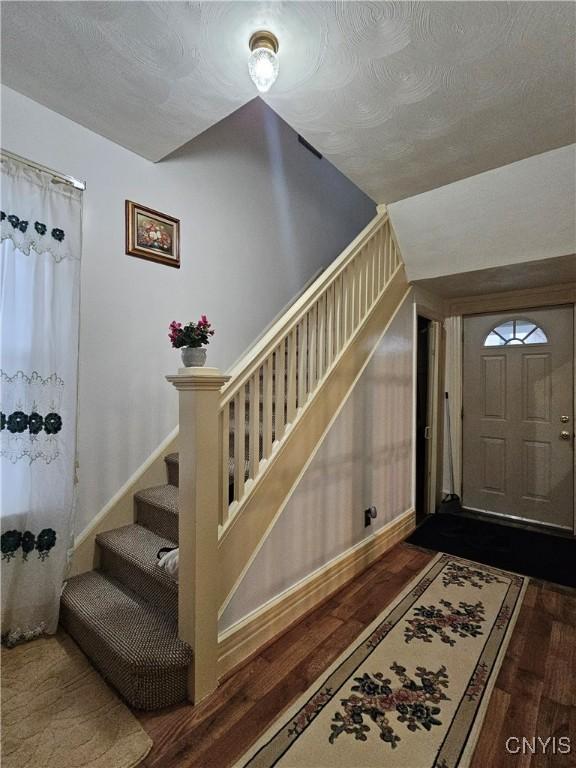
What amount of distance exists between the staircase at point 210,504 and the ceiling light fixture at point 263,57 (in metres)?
0.95

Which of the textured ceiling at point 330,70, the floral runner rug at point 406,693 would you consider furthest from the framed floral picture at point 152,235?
the floral runner rug at point 406,693

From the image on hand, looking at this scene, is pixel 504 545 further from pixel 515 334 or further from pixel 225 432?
pixel 225 432

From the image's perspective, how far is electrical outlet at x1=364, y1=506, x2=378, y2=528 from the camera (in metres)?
2.57

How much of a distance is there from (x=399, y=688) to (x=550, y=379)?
295cm

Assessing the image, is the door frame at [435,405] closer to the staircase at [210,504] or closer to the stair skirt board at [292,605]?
the stair skirt board at [292,605]

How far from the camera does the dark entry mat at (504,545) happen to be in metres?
2.55

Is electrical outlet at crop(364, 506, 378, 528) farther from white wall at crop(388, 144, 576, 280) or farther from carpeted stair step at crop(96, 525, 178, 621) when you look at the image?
white wall at crop(388, 144, 576, 280)

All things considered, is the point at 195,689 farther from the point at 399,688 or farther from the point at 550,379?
the point at 550,379

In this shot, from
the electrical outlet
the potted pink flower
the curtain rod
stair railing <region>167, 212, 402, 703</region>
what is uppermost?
the curtain rod

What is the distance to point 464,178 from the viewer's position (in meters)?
2.37

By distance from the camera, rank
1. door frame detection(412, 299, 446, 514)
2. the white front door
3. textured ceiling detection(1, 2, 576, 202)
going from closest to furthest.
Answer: textured ceiling detection(1, 2, 576, 202)
the white front door
door frame detection(412, 299, 446, 514)

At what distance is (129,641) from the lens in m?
1.47

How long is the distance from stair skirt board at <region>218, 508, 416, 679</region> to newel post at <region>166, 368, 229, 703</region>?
14 cm

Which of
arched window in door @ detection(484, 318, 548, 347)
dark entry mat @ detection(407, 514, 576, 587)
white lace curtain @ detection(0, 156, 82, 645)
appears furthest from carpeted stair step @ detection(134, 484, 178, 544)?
arched window in door @ detection(484, 318, 548, 347)
